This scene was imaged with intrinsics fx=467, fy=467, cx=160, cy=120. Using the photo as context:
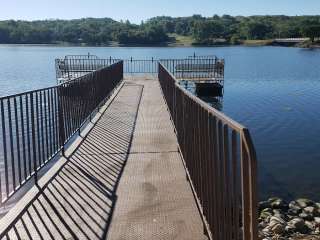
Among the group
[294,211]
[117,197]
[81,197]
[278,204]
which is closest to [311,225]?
[294,211]

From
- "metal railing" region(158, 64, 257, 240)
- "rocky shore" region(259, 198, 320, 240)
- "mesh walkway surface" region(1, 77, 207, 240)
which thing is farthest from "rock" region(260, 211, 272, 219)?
"metal railing" region(158, 64, 257, 240)

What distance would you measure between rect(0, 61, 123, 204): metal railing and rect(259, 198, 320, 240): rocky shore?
3.93m

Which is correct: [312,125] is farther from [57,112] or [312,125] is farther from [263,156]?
[57,112]

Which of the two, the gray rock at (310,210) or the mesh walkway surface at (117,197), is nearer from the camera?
the mesh walkway surface at (117,197)

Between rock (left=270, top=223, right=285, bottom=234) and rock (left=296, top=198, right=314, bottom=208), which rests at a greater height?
rock (left=270, top=223, right=285, bottom=234)

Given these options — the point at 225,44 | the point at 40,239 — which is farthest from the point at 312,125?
the point at 225,44

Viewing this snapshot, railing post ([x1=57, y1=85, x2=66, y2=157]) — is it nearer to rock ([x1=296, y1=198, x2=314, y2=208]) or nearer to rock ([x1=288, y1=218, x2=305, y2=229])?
rock ([x1=288, y1=218, x2=305, y2=229])

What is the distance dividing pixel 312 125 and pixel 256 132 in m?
3.12

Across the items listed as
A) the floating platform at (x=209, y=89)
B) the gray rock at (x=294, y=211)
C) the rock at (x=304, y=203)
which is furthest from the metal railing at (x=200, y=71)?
the gray rock at (x=294, y=211)

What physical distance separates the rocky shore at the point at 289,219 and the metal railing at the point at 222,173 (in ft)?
12.2

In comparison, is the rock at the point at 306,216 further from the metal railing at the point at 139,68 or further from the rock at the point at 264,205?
the metal railing at the point at 139,68

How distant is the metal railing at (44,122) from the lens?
233 inches

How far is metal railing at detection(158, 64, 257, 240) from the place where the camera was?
2.78 meters

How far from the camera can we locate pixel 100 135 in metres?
10.2
